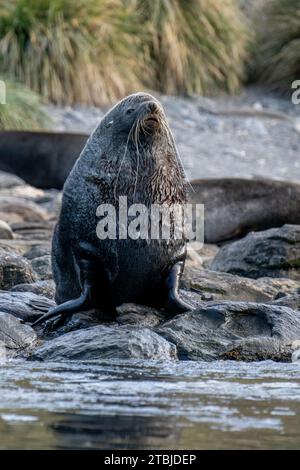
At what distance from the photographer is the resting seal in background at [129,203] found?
6.70m

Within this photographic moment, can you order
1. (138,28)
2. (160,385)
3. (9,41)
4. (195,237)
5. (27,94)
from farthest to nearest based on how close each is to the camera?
(138,28) < (9,41) < (27,94) < (195,237) < (160,385)

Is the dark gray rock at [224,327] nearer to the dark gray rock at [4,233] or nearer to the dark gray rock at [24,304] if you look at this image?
the dark gray rock at [24,304]

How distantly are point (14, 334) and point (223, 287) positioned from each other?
175 centimetres

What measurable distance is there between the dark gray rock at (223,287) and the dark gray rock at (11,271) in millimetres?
1046

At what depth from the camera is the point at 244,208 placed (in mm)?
12633

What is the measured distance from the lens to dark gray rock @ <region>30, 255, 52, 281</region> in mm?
8701

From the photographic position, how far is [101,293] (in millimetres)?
6707

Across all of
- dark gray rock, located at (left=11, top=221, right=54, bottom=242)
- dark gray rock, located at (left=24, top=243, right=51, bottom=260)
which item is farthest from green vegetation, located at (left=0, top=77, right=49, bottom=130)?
dark gray rock, located at (left=24, top=243, right=51, bottom=260)

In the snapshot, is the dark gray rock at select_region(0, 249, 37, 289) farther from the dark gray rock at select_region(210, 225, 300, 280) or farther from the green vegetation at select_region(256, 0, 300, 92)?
the green vegetation at select_region(256, 0, 300, 92)

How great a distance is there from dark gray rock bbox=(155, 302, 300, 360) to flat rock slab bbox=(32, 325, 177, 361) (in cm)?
13

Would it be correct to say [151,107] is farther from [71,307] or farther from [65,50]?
[65,50]
